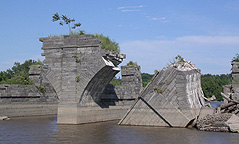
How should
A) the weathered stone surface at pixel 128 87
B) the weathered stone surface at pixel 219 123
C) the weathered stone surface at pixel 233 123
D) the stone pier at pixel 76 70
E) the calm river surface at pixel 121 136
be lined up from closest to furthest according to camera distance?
the calm river surface at pixel 121 136 → the weathered stone surface at pixel 233 123 → the weathered stone surface at pixel 219 123 → the stone pier at pixel 76 70 → the weathered stone surface at pixel 128 87

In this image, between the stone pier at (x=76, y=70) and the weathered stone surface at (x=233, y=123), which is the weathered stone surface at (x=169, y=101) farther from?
the stone pier at (x=76, y=70)

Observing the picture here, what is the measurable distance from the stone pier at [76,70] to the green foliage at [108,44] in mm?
274

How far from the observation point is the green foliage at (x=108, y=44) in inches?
576

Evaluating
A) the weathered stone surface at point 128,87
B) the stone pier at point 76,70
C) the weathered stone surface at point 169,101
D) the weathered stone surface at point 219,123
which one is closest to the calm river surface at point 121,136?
the weathered stone surface at point 219,123

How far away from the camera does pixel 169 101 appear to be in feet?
43.2

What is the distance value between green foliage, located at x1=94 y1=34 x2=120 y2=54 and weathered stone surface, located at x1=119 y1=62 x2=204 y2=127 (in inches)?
98.2

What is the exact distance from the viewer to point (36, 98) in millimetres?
20250

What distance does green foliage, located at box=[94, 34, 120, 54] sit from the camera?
1462 centimetres

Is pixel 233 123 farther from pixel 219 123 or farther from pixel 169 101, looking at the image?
pixel 169 101

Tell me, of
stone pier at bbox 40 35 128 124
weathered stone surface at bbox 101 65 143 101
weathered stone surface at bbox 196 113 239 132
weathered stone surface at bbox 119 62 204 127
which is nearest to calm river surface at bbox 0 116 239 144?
weathered stone surface at bbox 196 113 239 132

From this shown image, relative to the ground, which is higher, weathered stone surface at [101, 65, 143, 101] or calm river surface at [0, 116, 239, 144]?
weathered stone surface at [101, 65, 143, 101]

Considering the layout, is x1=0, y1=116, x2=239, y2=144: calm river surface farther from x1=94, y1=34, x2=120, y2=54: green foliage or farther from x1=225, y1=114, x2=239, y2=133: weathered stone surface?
x1=94, y1=34, x2=120, y2=54: green foliage

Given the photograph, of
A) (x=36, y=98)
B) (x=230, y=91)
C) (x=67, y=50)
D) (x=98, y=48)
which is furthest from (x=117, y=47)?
(x=36, y=98)

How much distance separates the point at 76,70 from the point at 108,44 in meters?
2.04
